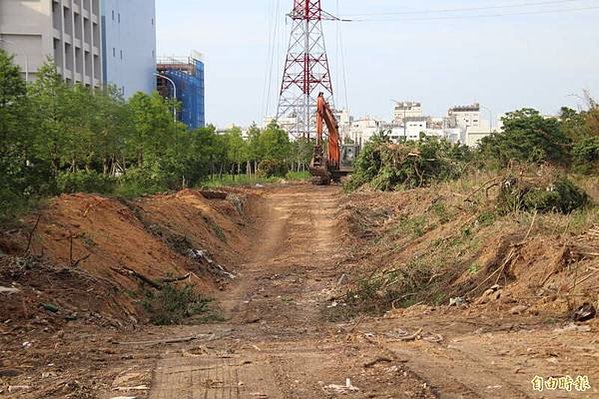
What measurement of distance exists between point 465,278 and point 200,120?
80.0 metres

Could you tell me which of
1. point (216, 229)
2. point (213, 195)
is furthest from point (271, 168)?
point (216, 229)

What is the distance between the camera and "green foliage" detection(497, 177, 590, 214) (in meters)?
16.2

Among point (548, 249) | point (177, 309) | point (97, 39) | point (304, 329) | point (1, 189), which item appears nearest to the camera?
Result: point (304, 329)

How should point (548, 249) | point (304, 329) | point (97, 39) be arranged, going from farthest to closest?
point (97, 39), point (548, 249), point (304, 329)

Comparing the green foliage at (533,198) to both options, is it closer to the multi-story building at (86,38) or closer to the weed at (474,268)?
the weed at (474,268)

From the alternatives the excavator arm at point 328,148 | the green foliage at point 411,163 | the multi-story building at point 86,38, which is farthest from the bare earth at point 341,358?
the multi-story building at point 86,38

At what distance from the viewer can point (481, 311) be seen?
10.1 metres

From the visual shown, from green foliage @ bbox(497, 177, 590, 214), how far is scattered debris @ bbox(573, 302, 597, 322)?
23.2 ft

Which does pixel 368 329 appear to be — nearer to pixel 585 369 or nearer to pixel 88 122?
pixel 585 369

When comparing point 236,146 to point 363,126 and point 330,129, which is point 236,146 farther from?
point 363,126

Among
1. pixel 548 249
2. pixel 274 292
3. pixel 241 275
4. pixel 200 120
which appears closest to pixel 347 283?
pixel 274 292

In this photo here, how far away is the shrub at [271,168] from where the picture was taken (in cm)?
6319

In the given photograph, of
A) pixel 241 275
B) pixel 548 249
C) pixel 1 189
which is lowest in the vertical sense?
pixel 241 275

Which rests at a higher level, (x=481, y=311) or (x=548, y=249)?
(x=548, y=249)
